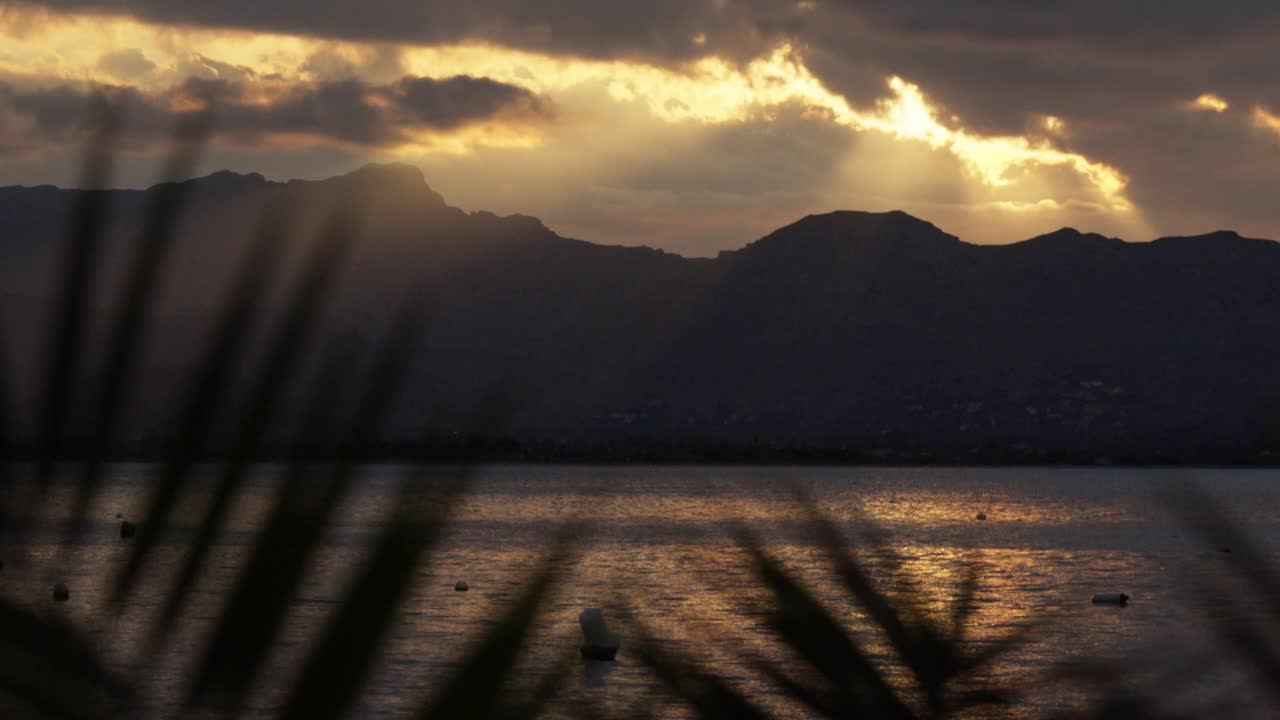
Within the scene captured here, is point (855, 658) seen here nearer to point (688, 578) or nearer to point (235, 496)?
point (235, 496)

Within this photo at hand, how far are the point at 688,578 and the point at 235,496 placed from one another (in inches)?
3918

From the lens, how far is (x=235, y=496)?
106cm

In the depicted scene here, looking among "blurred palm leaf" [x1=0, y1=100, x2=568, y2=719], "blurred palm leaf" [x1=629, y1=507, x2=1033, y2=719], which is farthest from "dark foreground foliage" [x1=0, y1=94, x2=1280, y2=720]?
"blurred palm leaf" [x1=629, y1=507, x2=1033, y2=719]

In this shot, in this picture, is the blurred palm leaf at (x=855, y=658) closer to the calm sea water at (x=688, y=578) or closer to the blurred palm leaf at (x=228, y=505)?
the calm sea water at (x=688, y=578)

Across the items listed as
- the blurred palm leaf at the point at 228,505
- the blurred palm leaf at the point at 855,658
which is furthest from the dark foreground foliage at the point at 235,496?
the blurred palm leaf at the point at 855,658

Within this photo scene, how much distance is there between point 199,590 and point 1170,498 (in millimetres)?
709

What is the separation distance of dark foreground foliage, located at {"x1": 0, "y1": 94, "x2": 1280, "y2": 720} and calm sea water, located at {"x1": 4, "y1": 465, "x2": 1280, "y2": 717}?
0.01 metres

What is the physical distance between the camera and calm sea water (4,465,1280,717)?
3.39 ft

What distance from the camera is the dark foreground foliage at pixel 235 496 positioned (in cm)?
99

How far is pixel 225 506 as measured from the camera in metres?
1.04

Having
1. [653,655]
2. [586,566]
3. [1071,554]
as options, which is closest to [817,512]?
[653,655]

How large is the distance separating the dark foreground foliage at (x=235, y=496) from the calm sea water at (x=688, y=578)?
1 centimetres

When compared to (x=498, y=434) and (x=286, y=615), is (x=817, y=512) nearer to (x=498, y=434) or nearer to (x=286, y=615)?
(x=498, y=434)

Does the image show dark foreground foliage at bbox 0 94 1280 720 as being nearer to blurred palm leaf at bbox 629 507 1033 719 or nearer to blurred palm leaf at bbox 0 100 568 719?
blurred palm leaf at bbox 0 100 568 719
